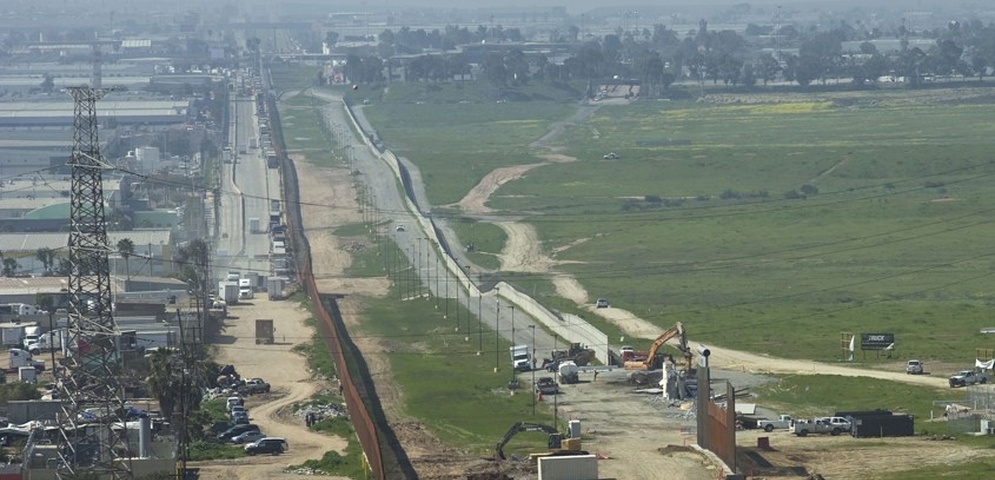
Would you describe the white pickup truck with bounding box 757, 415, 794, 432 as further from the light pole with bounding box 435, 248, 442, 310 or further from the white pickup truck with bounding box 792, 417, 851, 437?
the light pole with bounding box 435, 248, 442, 310

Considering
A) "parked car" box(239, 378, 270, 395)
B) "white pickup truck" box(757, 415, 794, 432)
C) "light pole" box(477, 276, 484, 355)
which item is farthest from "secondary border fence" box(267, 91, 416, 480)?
"white pickup truck" box(757, 415, 794, 432)

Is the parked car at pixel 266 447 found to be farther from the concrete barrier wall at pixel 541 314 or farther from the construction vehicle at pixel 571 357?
the concrete barrier wall at pixel 541 314

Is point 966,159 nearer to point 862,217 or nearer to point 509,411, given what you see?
point 862,217

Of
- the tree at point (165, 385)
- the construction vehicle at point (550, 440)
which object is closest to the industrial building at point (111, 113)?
the tree at point (165, 385)

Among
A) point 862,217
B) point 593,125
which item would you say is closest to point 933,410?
point 862,217

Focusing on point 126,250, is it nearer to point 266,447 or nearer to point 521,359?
point 521,359

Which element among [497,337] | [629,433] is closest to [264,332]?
[497,337]

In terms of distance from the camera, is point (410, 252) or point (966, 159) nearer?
point (410, 252)
